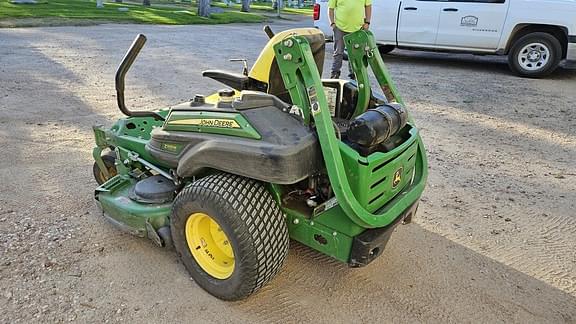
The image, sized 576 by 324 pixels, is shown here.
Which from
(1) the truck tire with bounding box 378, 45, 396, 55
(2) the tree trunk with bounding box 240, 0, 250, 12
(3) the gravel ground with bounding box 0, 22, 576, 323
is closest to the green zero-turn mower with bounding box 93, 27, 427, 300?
(3) the gravel ground with bounding box 0, 22, 576, 323

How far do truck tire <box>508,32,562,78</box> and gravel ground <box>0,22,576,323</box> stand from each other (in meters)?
2.17

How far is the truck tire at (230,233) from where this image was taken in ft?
7.74

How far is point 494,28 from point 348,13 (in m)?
3.03

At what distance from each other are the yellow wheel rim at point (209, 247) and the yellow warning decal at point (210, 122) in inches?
20.0

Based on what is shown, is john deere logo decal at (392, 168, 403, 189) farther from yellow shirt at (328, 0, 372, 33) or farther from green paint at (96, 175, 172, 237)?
yellow shirt at (328, 0, 372, 33)

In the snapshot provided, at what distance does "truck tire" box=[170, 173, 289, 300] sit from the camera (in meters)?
2.36

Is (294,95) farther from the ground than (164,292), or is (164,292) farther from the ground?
(294,95)

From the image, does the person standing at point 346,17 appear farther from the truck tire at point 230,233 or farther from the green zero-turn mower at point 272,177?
the truck tire at point 230,233

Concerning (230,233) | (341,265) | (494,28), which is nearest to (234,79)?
(230,233)

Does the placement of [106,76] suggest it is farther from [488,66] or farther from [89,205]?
[488,66]

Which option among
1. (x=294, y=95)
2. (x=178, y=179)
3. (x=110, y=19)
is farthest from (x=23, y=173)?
(x=110, y=19)

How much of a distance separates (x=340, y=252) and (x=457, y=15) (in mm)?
7558

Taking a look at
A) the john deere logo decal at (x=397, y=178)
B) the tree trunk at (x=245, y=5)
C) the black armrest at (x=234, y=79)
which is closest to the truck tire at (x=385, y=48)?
the black armrest at (x=234, y=79)

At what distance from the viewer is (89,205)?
354 centimetres
